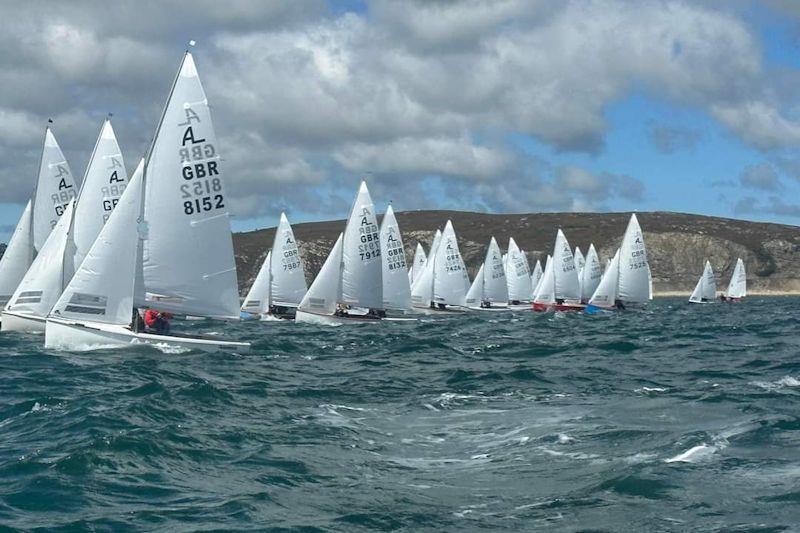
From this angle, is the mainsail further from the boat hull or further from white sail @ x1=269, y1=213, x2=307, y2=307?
the boat hull

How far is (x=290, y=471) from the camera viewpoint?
14.0 meters

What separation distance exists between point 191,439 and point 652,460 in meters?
7.13

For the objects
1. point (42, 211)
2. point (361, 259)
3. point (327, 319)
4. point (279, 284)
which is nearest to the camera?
point (42, 211)

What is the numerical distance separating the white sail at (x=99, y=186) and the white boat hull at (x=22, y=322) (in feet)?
12.4

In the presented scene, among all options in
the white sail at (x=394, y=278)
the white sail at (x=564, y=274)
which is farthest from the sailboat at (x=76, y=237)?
the white sail at (x=564, y=274)

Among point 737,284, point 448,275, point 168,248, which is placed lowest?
point 168,248

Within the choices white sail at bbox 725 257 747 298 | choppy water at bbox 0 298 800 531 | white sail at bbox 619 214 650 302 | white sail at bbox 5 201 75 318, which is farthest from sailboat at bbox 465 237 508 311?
choppy water at bbox 0 298 800 531

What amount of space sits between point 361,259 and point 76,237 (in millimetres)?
19384

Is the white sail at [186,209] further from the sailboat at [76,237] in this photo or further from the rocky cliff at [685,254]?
the rocky cliff at [685,254]

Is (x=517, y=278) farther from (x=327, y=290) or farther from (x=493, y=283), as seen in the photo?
(x=327, y=290)

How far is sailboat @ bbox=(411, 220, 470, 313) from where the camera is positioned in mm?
71438

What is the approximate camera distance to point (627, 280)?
248ft

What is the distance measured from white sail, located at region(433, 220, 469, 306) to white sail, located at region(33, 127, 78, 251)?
33725 mm

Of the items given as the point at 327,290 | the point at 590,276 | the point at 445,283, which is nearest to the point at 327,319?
the point at 327,290
